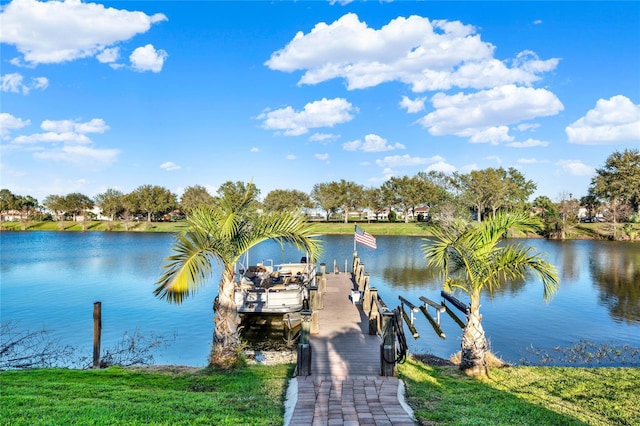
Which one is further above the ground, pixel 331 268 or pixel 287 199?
pixel 287 199

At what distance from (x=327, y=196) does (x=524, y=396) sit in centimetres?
7834

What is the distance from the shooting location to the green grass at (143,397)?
5.78 metres

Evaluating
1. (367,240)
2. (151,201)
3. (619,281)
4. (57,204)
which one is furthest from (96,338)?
(57,204)

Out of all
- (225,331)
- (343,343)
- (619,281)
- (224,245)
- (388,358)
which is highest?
(224,245)

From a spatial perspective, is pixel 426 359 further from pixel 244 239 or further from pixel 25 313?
pixel 25 313

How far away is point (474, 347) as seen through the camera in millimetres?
9883

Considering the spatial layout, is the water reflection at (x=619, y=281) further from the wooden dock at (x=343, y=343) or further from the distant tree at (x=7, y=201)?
the distant tree at (x=7, y=201)

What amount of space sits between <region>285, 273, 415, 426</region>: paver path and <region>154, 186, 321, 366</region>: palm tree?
2377 millimetres

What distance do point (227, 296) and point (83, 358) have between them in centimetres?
725

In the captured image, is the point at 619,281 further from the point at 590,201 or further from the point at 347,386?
the point at 590,201

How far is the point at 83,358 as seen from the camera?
13414mm

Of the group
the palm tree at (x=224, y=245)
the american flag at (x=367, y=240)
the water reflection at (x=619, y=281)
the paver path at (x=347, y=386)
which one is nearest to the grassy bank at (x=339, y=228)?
the water reflection at (x=619, y=281)

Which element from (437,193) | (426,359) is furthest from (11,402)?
(437,193)

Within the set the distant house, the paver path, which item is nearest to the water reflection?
the paver path
